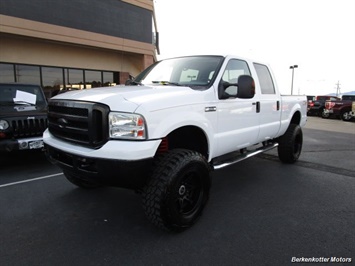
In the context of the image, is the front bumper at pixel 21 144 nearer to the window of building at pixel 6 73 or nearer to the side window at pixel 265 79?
the side window at pixel 265 79

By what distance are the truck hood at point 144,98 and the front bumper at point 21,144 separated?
264 cm

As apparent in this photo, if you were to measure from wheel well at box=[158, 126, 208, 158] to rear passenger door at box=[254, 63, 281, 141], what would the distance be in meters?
1.53

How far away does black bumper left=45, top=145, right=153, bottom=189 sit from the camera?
8.41 ft

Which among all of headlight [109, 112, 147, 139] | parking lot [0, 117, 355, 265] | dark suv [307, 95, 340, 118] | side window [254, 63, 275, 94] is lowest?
parking lot [0, 117, 355, 265]

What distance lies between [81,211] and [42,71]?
1190 cm

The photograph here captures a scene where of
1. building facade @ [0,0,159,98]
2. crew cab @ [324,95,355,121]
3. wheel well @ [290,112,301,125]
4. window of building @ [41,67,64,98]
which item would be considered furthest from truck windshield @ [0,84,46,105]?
crew cab @ [324,95,355,121]

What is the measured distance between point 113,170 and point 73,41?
1260 cm

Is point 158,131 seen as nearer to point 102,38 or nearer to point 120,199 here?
point 120,199

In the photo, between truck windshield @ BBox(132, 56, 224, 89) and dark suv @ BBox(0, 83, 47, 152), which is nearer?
truck windshield @ BBox(132, 56, 224, 89)

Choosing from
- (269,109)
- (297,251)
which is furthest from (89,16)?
(297,251)

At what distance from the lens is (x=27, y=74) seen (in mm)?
13016

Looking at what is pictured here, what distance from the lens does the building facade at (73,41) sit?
1209 cm

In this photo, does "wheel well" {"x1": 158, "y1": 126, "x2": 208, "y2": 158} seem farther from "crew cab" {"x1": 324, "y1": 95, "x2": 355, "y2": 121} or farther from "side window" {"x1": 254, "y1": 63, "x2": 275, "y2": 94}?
"crew cab" {"x1": 324, "y1": 95, "x2": 355, "y2": 121}

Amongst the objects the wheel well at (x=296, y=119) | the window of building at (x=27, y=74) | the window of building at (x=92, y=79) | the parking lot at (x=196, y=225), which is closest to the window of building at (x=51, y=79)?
the window of building at (x=27, y=74)
